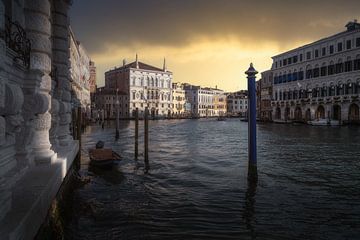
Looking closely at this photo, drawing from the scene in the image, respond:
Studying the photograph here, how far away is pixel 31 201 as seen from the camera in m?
3.84

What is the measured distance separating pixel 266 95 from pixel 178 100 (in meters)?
37.0

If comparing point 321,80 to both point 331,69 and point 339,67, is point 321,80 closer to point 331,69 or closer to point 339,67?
point 331,69

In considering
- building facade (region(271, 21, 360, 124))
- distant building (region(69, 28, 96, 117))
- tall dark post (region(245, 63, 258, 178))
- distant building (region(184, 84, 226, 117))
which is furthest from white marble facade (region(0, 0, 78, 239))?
distant building (region(184, 84, 226, 117))

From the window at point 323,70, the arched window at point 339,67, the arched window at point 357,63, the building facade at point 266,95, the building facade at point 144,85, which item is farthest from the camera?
the building facade at point 144,85

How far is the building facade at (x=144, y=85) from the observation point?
8069 centimetres

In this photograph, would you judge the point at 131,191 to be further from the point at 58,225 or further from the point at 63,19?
the point at 63,19

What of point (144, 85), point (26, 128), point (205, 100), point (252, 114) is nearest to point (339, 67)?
point (252, 114)

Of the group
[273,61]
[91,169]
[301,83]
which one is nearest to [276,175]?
[91,169]

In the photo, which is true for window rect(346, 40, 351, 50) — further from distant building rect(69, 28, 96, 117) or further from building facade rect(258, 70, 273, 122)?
distant building rect(69, 28, 96, 117)

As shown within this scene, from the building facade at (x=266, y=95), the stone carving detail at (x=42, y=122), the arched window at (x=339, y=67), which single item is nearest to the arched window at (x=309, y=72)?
the arched window at (x=339, y=67)

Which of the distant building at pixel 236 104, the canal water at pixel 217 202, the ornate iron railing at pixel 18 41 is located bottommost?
the canal water at pixel 217 202

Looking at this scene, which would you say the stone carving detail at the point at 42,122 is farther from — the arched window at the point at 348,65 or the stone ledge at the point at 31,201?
the arched window at the point at 348,65

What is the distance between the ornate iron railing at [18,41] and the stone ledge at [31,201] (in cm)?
172

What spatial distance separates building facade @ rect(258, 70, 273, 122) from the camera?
197 ft
